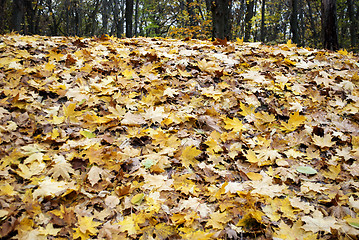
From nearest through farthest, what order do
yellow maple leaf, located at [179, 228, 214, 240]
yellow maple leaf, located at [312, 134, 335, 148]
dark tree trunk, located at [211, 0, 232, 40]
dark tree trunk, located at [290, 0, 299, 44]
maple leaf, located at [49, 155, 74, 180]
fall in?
1. yellow maple leaf, located at [179, 228, 214, 240]
2. maple leaf, located at [49, 155, 74, 180]
3. yellow maple leaf, located at [312, 134, 335, 148]
4. dark tree trunk, located at [211, 0, 232, 40]
5. dark tree trunk, located at [290, 0, 299, 44]

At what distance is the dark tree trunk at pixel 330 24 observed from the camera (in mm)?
4758

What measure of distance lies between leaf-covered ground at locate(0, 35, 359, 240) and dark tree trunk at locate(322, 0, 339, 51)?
4.64ft

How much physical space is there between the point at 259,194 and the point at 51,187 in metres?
1.66

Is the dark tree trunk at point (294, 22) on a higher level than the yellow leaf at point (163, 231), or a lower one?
higher

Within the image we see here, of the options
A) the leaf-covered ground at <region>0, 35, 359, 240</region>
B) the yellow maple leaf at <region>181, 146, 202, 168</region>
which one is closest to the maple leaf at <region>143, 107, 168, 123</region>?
the leaf-covered ground at <region>0, 35, 359, 240</region>

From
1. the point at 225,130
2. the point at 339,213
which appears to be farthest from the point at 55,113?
the point at 339,213

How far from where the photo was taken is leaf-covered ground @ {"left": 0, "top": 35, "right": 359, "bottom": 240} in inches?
63.0

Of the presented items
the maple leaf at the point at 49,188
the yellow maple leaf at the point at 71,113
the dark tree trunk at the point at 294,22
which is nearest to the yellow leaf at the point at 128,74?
the yellow maple leaf at the point at 71,113

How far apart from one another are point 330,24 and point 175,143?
4.77 m

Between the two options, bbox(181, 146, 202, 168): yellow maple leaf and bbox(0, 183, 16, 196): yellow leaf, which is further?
bbox(181, 146, 202, 168): yellow maple leaf

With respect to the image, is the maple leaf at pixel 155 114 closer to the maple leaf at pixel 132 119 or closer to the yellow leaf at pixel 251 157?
the maple leaf at pixel 132 119

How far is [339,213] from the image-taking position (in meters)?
1.64

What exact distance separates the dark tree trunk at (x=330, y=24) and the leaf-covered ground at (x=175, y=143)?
141cm

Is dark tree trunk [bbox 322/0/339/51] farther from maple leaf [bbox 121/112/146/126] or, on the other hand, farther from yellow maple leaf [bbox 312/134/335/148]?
maple leaf [bbox 121/112/146/126]
